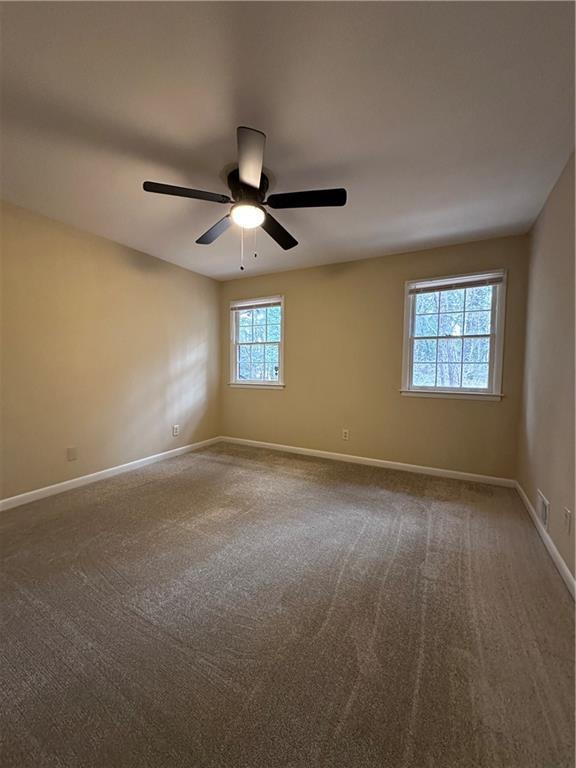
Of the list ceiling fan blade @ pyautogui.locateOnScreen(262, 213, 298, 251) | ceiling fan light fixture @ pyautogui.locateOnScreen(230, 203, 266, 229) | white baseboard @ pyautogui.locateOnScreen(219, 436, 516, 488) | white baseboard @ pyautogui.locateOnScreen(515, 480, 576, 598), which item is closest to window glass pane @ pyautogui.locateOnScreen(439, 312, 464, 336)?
white baseboard @ pyautogui.locateOnScreen(219, 436, 516, 488)

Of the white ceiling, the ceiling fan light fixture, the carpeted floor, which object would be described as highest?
the white ceiling

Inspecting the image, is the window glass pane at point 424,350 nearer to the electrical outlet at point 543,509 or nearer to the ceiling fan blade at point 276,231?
the electrical outlet at point 543,509

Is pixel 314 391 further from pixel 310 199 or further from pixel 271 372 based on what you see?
pixel 310 199

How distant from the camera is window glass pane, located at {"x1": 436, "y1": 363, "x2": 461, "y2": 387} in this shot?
340cm

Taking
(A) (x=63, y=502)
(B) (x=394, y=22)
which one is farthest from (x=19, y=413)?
(B) (x=394, y=22)

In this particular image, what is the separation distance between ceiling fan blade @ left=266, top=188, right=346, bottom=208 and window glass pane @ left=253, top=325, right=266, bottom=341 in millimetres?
2693

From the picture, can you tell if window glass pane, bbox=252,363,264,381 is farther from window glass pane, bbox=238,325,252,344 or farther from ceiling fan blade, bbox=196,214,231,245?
ceiling fan blade, bbox=196,214,231,245

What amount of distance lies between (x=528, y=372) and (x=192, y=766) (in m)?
3.35

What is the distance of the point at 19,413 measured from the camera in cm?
269

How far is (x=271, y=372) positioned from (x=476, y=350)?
8.55 ft

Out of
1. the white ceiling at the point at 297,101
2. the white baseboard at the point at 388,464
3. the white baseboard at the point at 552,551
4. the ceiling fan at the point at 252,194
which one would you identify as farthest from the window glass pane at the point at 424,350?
the ceiling fan at the point at 252,194

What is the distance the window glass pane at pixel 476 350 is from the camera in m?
3.26

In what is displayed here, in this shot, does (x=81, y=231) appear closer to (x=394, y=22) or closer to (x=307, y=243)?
(x=307, y=243)

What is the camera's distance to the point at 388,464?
12.3 ft
